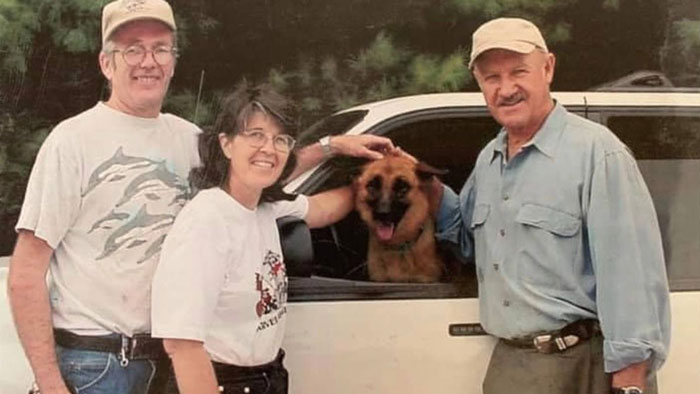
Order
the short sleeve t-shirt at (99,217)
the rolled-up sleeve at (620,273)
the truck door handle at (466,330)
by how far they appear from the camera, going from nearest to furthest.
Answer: the short sleeve t-shirt at (99,217) → the rolled-up sleeve at (620,273) → the truck door handle at (466,330)

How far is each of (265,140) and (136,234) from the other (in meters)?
0.43

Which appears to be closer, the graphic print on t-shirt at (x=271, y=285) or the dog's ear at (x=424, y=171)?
the graphic print on t-shirt at (x=271, y=285)

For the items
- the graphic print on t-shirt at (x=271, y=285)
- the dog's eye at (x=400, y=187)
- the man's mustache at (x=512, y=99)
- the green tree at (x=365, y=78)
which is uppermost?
the green tree at (x=365, y=78)

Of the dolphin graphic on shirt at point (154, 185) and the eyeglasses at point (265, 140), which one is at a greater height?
the eyeglasses at point (265, 140)

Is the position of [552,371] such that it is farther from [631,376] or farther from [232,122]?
[232,122]

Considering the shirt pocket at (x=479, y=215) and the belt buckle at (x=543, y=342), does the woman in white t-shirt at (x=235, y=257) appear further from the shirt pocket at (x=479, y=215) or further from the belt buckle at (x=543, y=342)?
the belt buckle at (x=543, y=342)

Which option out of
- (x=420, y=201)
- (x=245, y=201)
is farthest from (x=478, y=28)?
(x=245, y=201)

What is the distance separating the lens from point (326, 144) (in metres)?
2.43

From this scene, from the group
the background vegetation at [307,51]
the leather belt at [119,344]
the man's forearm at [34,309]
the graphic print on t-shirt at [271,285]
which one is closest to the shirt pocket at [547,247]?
the background vegetation at [307,51]

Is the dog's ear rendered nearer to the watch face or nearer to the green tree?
the green tree

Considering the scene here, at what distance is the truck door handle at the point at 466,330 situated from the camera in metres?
2.48

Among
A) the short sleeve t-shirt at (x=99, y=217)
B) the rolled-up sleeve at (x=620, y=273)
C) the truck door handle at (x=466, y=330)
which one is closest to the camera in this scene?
the short sleeve t-shirt at (x=99, y=217)

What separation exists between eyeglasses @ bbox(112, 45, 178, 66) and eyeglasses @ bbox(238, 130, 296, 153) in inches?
11.3

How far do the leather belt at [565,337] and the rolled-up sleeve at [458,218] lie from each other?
0.30m
